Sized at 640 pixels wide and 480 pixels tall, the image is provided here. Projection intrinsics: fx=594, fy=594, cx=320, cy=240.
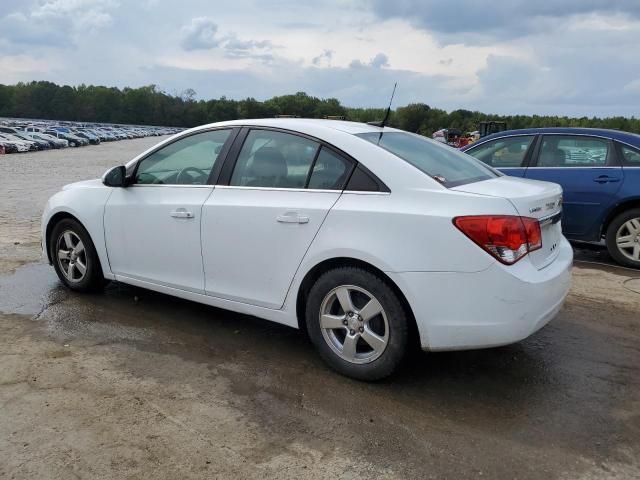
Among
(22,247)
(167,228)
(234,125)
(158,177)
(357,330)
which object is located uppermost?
(234,125)

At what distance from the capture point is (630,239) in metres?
6.81

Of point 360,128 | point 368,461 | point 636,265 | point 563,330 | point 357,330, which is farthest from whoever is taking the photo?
point 636,265

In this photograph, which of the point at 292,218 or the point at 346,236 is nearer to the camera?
the point at 346,236

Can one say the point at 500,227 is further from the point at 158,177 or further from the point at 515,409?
the point at 158,177

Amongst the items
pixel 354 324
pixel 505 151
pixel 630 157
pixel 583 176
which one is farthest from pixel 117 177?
pixel 630 157

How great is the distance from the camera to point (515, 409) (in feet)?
11.2

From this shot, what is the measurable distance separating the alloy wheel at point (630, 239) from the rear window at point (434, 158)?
10.8 feet

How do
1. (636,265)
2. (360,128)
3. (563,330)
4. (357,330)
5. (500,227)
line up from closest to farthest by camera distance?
(500,227)
(357,330)
(360,128)
(563,330)
(636,265)

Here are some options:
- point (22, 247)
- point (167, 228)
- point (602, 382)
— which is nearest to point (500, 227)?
point (602, 382)

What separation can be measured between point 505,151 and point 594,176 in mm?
1159

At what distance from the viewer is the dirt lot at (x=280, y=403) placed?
9.37 feet

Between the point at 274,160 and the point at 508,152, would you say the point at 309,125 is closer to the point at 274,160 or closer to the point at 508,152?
the point at 274,160

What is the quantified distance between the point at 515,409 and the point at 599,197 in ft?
14.3

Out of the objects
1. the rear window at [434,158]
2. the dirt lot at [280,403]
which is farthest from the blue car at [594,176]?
the rear window at [434,158]
